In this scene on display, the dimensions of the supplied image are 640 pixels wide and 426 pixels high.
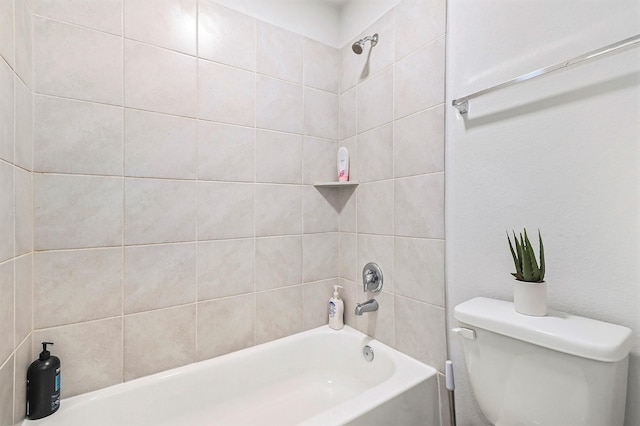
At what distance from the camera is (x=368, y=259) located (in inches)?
61.2

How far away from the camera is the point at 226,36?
1376 mm

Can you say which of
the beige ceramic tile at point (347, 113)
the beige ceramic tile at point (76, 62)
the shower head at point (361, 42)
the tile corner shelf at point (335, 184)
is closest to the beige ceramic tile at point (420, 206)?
the tile corner shelf at point (335, 184)

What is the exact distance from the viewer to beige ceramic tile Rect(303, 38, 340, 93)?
164 centimetres

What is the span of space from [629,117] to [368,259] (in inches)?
42.8

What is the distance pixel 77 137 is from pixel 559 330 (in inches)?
64.7

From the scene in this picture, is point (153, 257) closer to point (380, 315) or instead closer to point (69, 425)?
point (69, 425)

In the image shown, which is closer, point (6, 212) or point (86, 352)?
point (6, 212)

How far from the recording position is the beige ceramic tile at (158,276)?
1.18 meters

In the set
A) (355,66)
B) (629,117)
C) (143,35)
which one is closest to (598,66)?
(629,117)

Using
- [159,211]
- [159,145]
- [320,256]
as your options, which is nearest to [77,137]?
[159,145]

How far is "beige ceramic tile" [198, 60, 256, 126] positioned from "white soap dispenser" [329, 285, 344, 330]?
106 centimetres

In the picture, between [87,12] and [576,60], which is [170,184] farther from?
[576,60]

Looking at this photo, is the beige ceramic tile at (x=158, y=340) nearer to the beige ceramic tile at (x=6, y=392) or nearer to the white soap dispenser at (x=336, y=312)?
the beige ceramic tile at (x=6, y=392)

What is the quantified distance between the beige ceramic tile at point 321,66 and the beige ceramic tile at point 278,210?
616mm
